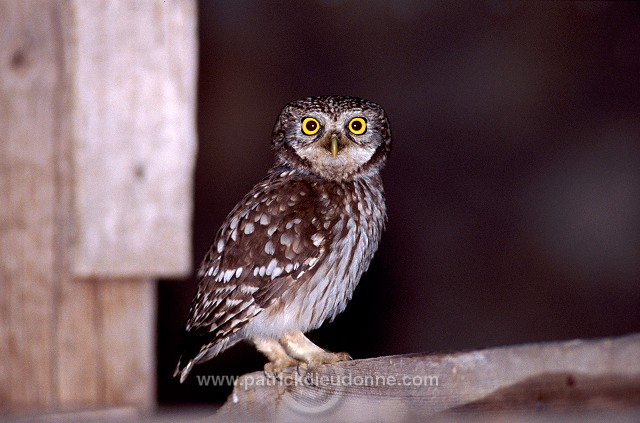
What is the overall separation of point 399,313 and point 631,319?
167 centimetres

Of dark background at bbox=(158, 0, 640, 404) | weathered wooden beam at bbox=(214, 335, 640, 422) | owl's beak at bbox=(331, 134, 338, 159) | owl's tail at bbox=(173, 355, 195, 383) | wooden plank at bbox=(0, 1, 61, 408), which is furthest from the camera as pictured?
dark background at bbox=(158, 0, 640, 404)

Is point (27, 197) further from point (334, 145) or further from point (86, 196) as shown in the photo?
point (334, 145)

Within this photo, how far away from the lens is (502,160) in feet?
21.1

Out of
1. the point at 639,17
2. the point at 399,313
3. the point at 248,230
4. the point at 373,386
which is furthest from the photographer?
the point at 399,313

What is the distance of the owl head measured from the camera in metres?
3.75

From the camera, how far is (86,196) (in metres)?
1.89

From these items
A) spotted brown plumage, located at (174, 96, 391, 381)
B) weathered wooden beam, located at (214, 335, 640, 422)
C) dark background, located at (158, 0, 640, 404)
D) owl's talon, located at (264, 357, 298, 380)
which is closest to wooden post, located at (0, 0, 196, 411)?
weathered wooden beam, located at (214, 335, 640, 422)

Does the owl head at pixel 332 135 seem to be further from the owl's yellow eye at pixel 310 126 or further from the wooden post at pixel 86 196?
the wooden post at pixel 86 196

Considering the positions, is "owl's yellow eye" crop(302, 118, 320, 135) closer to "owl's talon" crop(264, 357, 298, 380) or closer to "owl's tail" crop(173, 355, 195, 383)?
"owl's talon" crop(264, 357, 298, 380)

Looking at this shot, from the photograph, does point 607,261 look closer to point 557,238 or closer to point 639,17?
point 557,238

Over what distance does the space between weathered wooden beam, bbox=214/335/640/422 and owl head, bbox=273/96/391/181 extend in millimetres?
1034

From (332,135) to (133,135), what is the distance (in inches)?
72.9

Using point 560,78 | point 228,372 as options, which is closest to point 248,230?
point 228,372

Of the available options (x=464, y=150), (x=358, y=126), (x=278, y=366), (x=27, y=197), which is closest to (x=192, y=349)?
(x=278, y=366)
